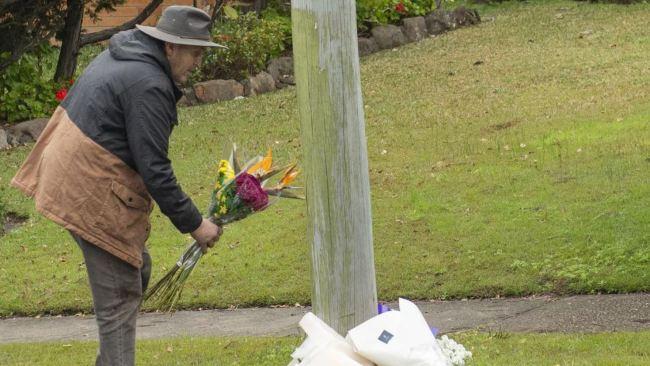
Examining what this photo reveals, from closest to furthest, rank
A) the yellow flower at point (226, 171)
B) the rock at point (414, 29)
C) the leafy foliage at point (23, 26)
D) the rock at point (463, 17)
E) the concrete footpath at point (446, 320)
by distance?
the yellow flower at point (226, 171) → the concrete footpath at point (446, 320) → the leafy foliage at point (23, 26) → the rock at point (414, 29) → the rock at point (463, 17)

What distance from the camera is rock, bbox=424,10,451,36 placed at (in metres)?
20.2

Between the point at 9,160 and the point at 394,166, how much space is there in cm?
473

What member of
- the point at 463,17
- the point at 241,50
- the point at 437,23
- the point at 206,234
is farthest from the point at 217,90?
the point at 206,234

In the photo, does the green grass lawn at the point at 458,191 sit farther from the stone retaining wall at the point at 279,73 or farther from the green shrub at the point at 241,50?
the green shrub at the point at 241,50

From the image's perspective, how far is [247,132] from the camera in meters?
13.3

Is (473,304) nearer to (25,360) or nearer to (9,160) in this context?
(25,360)

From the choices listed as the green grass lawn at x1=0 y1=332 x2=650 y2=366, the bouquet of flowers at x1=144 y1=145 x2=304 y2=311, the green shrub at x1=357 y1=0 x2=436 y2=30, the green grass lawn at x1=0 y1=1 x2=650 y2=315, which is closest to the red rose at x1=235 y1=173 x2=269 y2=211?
the bouquet of flowers at x1=144 y1=145 x2=304 y2=311

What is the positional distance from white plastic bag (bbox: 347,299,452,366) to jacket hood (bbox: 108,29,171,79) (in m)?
1.35

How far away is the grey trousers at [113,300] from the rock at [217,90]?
11.5 metres

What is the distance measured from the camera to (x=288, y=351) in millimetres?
6055

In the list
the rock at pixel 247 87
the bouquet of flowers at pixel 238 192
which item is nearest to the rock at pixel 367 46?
the rock at pixel 247 87

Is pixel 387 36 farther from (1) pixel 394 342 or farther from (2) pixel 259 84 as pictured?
(1) pixel 394 342

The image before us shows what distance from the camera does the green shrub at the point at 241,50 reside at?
16906 mm

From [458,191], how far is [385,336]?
18.2ft
